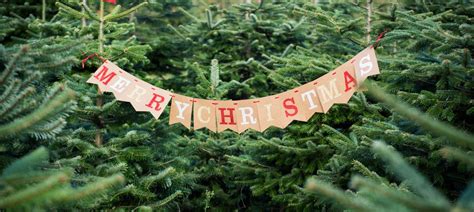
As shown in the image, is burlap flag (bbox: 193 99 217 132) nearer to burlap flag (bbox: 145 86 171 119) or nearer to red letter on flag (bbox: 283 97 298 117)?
burlap flag (bbox: 145 86 171 119)

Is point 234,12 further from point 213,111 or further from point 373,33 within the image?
point 213,111

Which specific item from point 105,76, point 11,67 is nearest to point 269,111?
point 105,76

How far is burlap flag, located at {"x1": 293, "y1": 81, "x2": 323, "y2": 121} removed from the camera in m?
4.32

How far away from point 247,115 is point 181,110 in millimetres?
609

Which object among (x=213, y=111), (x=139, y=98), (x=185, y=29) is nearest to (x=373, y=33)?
(x=213, y=111)

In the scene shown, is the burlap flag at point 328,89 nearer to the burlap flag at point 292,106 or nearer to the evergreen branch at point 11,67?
the burlap flag at point 292,106

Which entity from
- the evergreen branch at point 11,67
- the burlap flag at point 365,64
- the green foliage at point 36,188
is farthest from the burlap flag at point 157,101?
the green foliage at point 36,188

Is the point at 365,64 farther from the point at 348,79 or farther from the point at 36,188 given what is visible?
the point at 36,188

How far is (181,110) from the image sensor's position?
4.45 metres

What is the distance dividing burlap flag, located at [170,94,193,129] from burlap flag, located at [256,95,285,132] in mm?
648

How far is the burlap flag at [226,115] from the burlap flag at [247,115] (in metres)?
0.04

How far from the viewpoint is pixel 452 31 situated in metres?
4.30

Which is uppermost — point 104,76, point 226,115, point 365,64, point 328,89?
point 365,64

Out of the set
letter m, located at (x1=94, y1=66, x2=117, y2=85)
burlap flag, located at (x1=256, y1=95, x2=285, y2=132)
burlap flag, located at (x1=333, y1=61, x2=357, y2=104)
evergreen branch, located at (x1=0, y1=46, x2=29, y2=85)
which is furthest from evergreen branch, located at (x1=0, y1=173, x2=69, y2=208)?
burlap flag, located at (x1=333, y1=61, x2=357, y2=104)
